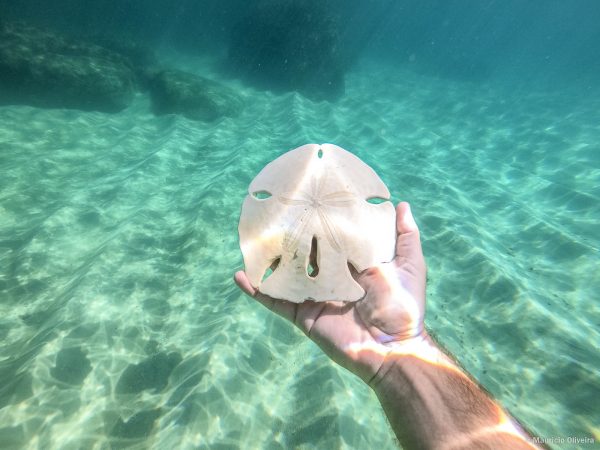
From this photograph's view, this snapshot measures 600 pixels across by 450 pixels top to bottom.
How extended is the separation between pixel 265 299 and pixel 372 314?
0.97 m

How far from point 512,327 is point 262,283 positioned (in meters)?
4.32

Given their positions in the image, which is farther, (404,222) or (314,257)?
(404,222)

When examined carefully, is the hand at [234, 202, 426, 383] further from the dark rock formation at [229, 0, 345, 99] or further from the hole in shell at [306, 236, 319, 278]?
the dark rock formation at [229, 0, 345, 99]

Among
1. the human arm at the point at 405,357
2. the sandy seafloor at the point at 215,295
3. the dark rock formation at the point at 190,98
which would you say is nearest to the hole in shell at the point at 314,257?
the human arm at the point at 405,357

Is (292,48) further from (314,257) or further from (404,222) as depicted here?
(314,257)

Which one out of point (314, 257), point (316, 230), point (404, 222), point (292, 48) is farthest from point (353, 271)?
point (292, 48)

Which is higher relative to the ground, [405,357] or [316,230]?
[316,230]

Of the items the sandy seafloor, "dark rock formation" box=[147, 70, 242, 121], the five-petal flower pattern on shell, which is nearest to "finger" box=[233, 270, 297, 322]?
the five-petal flower pattern on shell

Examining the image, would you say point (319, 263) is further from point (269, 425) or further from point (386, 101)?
point (386, 101)

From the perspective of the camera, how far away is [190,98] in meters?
14.5

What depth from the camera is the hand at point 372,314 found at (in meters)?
2.75

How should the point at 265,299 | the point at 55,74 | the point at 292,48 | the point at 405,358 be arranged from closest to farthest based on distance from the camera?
the point at 405,358 → the point at 265,299 → the point at 55,74 → the point at 292,48

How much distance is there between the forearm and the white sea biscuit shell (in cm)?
68

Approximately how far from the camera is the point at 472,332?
5039 millimetres
